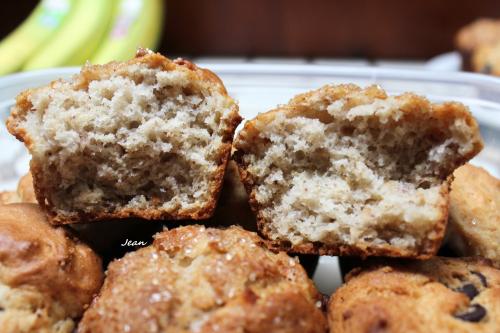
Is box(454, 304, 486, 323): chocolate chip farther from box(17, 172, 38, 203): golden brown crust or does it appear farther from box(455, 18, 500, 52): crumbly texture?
box(455, 18, 500, 52): crumbly texture

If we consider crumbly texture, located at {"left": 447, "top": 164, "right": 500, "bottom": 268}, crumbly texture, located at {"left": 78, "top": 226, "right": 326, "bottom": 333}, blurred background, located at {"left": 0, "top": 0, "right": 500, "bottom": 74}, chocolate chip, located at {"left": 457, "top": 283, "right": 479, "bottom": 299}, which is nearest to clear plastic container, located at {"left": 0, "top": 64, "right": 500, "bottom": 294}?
crumbly texture, located at {"left": 447, "top": 164, "right": 500, "bottom": 268}

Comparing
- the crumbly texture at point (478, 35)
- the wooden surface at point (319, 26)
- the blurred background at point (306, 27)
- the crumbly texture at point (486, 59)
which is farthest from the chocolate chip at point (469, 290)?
the wooden surface at point (319, 26)

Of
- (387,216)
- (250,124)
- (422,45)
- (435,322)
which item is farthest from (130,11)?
(435,322)

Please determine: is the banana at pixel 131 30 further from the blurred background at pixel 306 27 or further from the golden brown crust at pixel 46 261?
the golden brown crust at pixel 46 261

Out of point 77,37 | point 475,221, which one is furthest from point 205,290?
point 77,37

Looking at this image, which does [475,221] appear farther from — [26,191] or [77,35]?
[77,35]
